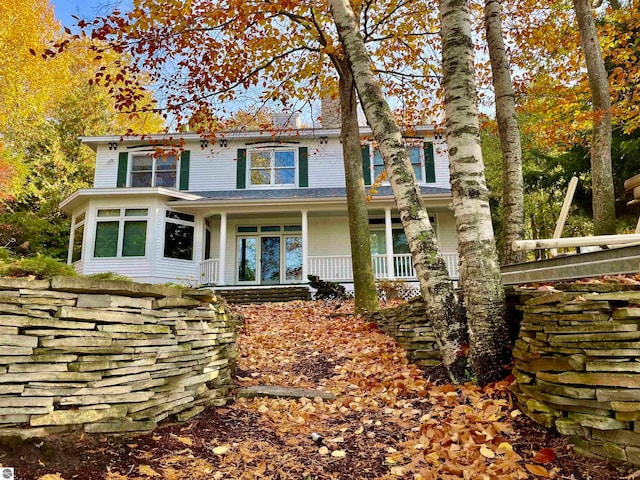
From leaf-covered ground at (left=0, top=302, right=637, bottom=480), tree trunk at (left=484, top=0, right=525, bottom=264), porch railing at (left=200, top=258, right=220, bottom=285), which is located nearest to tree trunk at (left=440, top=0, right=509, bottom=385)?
leaf-covered ground at (left=0, top=302, right=637, bottom=480)

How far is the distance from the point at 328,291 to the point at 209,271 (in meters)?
4.00

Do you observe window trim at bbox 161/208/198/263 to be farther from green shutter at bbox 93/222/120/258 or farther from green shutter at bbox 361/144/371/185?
green shutter at bbox 361/144/371/185

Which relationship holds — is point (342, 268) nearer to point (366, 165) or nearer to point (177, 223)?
point (366, 165)

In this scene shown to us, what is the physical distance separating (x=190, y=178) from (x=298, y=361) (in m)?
11.0

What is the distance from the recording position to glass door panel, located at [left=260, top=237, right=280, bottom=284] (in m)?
13.9

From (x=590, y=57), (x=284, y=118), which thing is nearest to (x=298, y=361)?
(x=590, y=57)

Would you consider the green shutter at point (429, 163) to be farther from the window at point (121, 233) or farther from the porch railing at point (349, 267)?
the window at point (121, 233)

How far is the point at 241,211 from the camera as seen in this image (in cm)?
1304

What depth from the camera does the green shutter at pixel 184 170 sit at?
14.4 meters

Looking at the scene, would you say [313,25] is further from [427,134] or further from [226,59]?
[427,134]

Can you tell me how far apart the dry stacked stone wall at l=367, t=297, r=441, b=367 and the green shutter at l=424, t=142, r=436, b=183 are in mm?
9548

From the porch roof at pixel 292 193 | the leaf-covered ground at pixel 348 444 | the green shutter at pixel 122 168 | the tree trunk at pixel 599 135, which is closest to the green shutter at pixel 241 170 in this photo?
the porch roof at pixel 292 193

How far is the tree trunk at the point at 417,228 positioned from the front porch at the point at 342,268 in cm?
833

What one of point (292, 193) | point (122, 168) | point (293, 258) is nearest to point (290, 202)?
point (292, 193)
